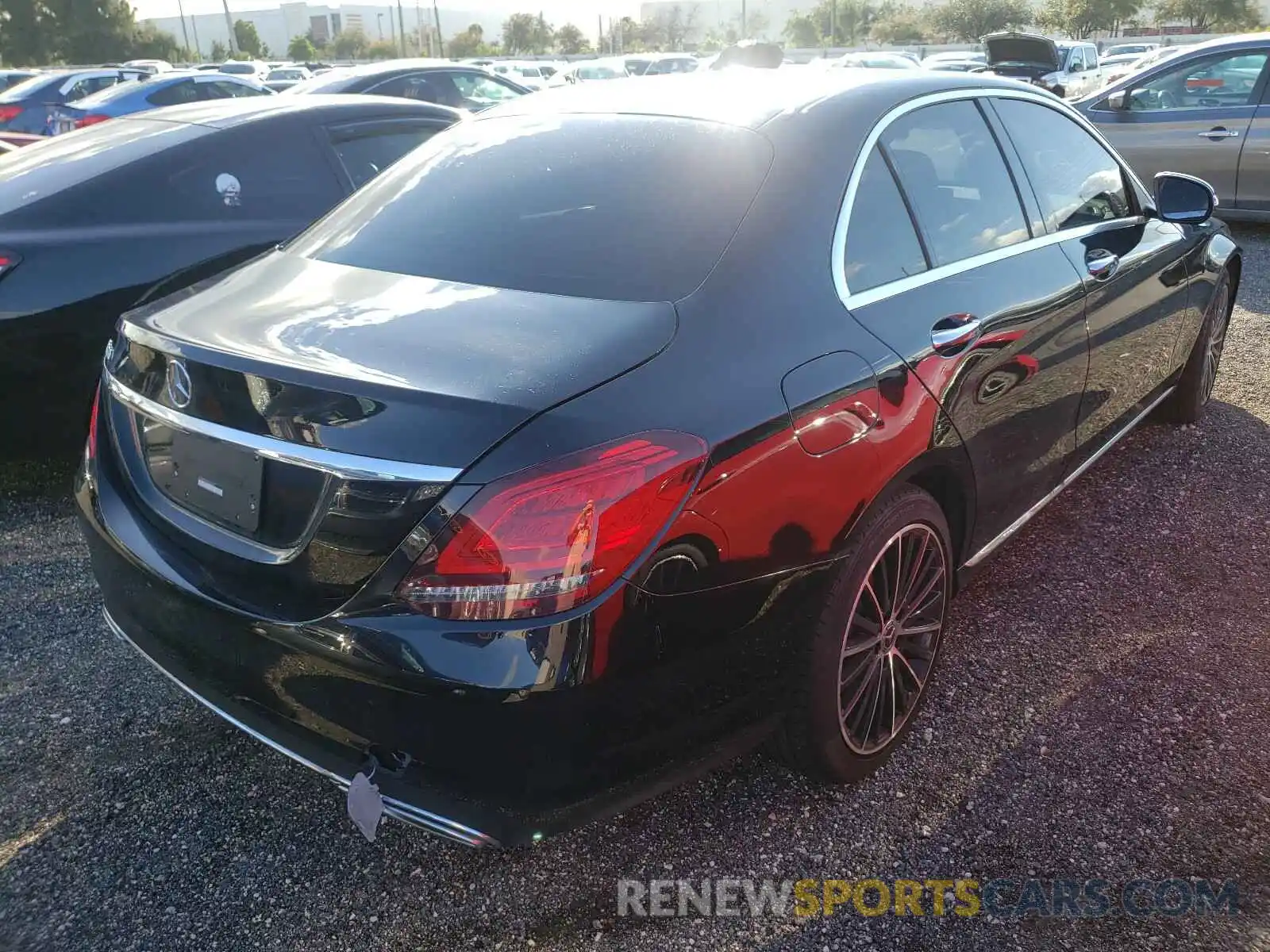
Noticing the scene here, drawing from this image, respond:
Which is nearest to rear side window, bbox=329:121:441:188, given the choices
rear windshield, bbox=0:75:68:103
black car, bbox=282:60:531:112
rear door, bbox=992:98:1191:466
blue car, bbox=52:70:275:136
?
rear door, bbox=992:98:1191:466

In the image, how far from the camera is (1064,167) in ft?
11.2

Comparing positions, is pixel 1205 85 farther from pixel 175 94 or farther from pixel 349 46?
pixel 349 46

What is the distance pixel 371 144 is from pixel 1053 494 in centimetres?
340

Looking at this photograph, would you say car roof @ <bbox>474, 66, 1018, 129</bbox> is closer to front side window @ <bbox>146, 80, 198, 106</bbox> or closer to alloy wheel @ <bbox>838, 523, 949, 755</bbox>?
alloy wheel @ <bbox>838, 523, 949, 755</bbox>

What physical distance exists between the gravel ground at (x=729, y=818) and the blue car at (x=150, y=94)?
29.0 feet

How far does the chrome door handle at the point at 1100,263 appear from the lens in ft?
10.6

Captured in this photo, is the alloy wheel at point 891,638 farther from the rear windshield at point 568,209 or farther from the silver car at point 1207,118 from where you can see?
the silver car at point 1207,118

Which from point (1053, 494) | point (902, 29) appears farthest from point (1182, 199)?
point (902, 29)

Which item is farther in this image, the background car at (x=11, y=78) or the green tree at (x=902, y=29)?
the green tree at (x=902, y=29)

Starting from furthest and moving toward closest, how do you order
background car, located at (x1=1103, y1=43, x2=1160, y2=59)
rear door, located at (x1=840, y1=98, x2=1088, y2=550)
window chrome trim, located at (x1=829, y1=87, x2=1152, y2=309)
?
background car, located at (x1=1103, y1=43, x2=1160, y2=59) → rear door, located at (x1=840, y1=98, x2=1088, y2=550) → window chrome trim, located at (x1=829, y1=87, x2=1152, y2=309)

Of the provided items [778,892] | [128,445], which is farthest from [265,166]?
[778,892]

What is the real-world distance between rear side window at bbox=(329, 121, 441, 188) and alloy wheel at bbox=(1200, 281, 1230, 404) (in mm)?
3607

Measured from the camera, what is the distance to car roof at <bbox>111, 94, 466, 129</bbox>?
14.7ft

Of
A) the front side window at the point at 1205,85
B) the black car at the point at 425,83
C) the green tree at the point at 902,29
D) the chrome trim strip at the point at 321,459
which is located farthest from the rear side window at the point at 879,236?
the green tree at the point at 902,29
